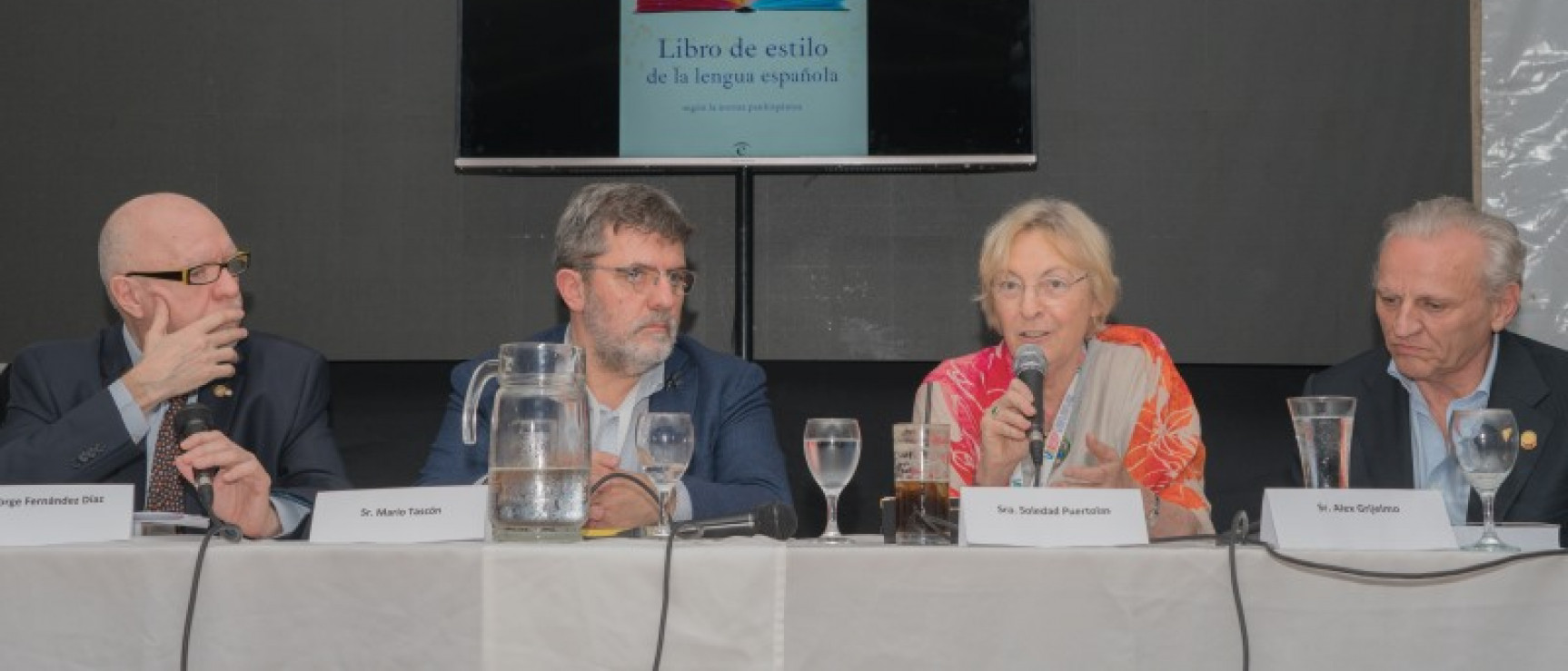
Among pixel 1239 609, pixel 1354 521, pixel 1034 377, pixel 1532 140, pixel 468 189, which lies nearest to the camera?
pixel 1239 609

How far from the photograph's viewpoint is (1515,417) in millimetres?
2525

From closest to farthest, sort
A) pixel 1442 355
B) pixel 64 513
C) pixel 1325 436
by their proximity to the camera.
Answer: pixel 64 513, pixel 1325 436, pixel 1442 355

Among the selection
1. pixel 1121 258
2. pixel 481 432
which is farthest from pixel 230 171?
pixel 1121 258

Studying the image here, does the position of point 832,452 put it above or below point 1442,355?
below

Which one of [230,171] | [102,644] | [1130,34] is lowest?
[102,644]

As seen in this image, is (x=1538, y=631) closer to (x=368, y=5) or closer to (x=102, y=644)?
(x=102, y=644)

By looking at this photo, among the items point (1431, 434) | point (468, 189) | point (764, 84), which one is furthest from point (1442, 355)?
point (468, 189)

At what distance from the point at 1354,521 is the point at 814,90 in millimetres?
2838

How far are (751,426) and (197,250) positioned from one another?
1005mm

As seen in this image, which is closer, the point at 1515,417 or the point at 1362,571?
the point at 1362,571

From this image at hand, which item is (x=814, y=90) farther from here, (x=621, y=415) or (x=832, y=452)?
(x=832, y=452)

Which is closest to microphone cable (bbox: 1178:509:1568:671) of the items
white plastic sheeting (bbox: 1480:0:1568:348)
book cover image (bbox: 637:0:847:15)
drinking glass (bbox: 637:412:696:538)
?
drinking glass (bbox: 637:412:696:538)

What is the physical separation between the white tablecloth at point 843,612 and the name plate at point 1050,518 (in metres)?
0.09

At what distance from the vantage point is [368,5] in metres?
4.46
